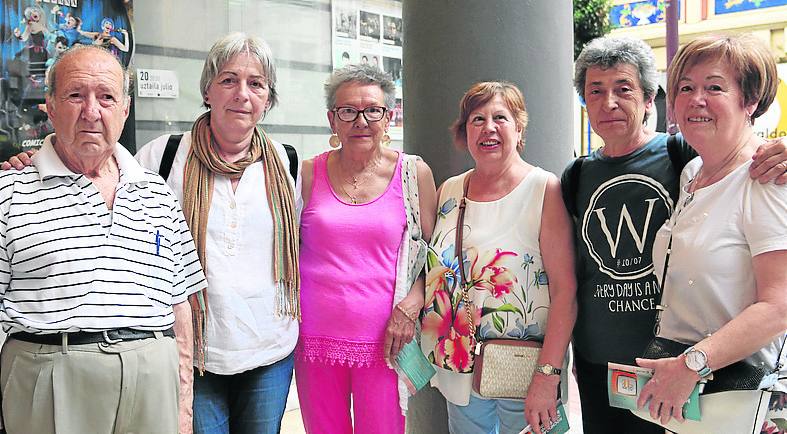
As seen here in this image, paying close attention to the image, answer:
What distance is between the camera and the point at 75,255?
2.49 m

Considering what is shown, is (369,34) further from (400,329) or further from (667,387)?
(667,387)

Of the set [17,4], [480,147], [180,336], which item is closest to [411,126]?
[480,147]

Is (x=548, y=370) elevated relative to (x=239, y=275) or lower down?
lower down

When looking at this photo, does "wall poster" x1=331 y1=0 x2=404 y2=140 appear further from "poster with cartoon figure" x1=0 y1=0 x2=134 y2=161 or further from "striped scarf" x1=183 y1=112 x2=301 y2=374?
"striped scarf" x1=183 y1=112 x2=301 y2=374

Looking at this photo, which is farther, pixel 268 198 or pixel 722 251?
pixel 268 198

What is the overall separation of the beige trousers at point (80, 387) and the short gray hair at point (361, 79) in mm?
1344

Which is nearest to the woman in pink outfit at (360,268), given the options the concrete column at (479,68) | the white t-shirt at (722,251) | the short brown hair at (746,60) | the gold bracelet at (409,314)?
the gold bracelet at (409,314)

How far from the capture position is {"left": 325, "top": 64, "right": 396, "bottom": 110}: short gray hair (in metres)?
3.35

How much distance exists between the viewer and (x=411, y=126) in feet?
13.4

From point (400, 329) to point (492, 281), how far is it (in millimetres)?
453

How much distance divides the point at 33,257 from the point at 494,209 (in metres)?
1.64

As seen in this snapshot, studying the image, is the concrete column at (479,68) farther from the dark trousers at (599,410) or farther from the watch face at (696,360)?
the watch face at (696,360)

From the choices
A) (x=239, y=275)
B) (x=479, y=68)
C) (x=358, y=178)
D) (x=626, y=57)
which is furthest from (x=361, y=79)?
(x=626, y=57)

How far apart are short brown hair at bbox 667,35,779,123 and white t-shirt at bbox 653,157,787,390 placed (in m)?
0.23
